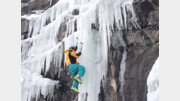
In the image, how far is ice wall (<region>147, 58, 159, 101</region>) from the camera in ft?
14.3

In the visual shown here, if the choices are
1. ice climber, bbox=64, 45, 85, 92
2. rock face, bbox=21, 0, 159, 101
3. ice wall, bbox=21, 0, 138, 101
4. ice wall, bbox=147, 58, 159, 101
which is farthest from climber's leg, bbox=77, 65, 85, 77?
ice wall, bbox=147, 58, 159, 101

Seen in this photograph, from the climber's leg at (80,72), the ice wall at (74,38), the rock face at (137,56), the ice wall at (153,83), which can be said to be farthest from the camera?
the ice wall at (74,38)

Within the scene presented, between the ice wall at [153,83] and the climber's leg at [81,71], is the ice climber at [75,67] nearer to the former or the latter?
the climber's leg at [81,71]

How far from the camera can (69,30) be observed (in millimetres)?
5695

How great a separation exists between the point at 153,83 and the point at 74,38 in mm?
2037

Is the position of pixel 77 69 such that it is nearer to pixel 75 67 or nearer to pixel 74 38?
pixel 75 67

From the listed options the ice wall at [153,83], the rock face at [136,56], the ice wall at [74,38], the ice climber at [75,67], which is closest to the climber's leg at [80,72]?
the ice climber at [75,67]

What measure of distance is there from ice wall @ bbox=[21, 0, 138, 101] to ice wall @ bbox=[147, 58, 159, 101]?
0.65m

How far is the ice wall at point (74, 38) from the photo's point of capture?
5035 mm

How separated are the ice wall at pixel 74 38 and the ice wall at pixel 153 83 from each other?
0.65 m

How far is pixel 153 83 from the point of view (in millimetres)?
4438

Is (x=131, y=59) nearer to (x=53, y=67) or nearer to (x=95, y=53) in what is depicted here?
(x=95, y=53)

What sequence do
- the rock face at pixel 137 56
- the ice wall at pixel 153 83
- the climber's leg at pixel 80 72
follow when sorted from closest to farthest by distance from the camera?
1. the ice wall at pixel 153 83
2. the rock face at pixel 137 56
3. the climber's leg at pixel 80 72

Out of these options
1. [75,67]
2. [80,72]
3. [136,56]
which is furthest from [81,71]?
[136,56]
